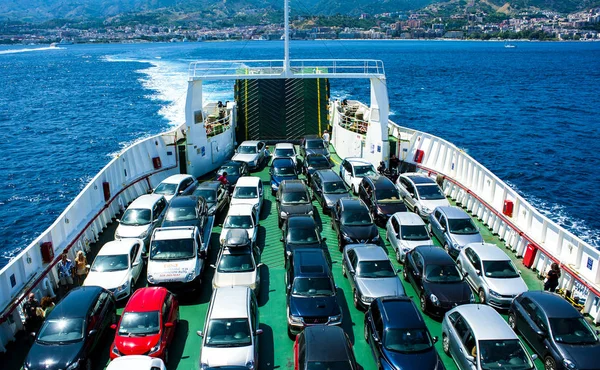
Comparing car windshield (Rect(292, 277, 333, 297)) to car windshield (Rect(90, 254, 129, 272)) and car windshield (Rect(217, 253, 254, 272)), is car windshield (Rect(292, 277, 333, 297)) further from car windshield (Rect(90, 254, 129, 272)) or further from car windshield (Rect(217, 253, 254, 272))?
car windshield (Rect(90, 254, 129, 272))

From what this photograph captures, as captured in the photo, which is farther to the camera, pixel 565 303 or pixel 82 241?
pixel 82 241

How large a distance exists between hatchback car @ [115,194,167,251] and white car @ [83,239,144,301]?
5.07ft

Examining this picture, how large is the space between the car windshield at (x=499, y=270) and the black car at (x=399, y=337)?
10.2ft

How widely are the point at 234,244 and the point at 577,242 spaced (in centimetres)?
976

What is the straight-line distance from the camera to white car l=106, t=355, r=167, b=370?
32.6 ft

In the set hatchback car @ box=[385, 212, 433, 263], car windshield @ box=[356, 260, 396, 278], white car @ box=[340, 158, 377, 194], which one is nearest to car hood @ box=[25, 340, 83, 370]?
car windshield @ box=[356, 260, 396, 278]

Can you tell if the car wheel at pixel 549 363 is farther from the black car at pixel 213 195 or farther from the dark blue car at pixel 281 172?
the dark blue car at pixel 281 172

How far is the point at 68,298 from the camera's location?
40.4ft

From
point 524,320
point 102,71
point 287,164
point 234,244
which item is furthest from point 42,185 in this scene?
point 102,71

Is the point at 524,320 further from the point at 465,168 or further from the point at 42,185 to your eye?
the point at 42,185

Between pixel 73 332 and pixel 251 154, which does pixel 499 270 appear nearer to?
pixel 73 332

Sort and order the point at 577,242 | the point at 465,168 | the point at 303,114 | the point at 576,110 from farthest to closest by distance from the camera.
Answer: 1. the point at 576,110
2. the point at 303,114
3. the point at 465,168
4. the point at 577,242

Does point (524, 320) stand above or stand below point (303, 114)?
below

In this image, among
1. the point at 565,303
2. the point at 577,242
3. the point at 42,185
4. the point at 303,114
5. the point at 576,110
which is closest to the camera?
the point at 565,303
